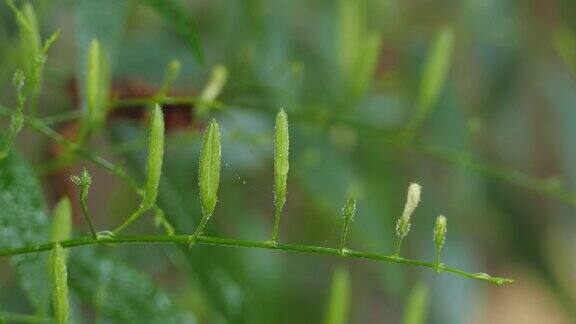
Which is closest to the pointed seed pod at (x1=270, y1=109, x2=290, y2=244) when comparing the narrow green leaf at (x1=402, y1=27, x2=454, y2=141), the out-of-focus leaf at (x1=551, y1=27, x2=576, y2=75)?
the narrow green leaf at (x1=402, y1=27, x2=454, y2=141)

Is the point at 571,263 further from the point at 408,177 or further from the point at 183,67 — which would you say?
the point at 183,67

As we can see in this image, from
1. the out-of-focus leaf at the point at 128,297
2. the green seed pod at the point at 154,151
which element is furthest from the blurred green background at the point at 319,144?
the green seed pod at the point at 154,151

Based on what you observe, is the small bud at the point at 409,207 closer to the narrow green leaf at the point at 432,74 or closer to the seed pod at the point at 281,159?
the seed pod at the point at 281,159

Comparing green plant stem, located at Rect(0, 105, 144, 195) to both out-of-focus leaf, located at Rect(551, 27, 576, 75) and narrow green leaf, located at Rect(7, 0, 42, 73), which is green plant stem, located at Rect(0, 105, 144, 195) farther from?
out-of-focus leaf, located at Rect(551, 27, 576, 75)

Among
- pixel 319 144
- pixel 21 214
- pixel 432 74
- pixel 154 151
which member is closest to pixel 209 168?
pixel 154 151

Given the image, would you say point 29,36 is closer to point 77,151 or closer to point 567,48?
point 77,151
